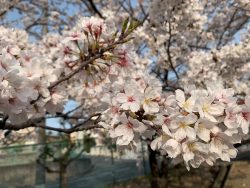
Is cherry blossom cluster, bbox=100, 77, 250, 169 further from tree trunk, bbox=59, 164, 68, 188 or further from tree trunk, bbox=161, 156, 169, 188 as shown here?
tree trunk, bbox=59, 164, 68, 188

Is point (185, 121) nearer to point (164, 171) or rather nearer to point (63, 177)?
point (164, 171)

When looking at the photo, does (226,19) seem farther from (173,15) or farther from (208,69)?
(173,15)

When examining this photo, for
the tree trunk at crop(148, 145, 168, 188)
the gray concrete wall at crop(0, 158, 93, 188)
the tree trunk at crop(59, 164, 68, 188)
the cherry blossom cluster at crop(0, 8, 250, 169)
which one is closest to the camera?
the cherry blossom cluster at crop(0, 8, 250, 169)

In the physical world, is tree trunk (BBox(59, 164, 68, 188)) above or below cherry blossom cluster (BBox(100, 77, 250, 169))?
above

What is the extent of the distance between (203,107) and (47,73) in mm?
887

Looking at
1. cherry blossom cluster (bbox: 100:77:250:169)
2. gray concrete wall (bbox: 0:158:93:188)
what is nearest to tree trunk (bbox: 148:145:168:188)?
gray concrete wall (bbox: 0:158:93:188)


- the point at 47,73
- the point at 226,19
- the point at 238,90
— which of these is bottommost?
the point at 47,73

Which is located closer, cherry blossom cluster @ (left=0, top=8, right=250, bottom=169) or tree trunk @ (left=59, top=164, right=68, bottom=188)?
cherry blossom cluster @ (left=0, top=8, right=250, bottom=169)

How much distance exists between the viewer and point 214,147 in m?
1.53

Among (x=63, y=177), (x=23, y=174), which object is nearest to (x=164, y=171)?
(x=63, y=177)

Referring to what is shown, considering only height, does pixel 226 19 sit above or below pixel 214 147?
above

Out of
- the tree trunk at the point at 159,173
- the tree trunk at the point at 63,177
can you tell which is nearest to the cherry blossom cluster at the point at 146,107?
the tree trunk at the point at 159,173

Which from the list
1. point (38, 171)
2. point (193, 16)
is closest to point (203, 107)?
point (193, 16)

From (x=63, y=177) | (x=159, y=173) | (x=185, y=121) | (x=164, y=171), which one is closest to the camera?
(x=185, y=121)
